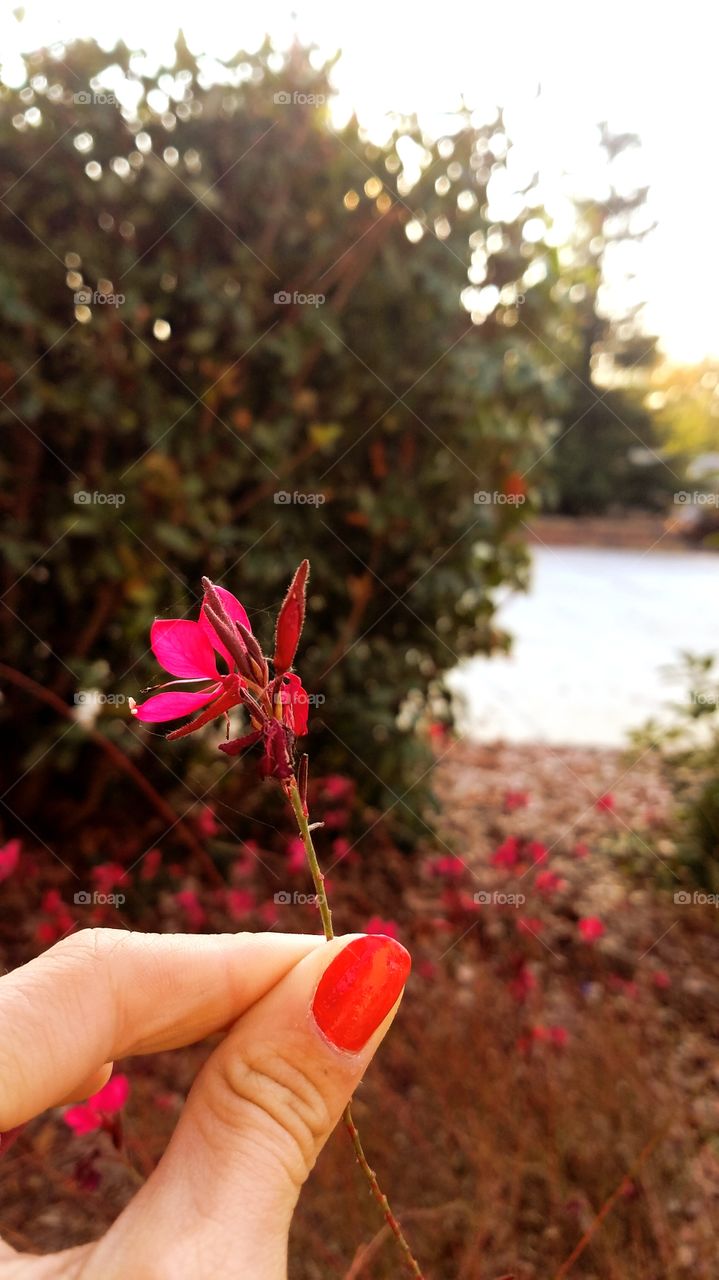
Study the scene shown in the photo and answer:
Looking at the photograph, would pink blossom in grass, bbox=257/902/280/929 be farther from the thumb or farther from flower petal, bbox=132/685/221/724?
flower petal, bbox=132/685/221/724

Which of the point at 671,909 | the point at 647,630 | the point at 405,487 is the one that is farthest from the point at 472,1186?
the point at 647,630

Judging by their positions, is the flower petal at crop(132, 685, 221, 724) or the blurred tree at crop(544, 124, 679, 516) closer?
the flower petal at crop(132, 685, 221, 724)

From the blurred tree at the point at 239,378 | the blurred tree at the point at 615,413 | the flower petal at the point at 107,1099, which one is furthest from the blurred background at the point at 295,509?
the blurred tree at the point at 615,413

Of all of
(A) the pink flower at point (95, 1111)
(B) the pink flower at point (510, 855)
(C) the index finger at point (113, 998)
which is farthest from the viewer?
(B) the pink flower at point (510, 855)

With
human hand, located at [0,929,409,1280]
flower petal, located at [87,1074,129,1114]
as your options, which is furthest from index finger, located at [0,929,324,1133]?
flower petal, located at [87,1074,129,1114]

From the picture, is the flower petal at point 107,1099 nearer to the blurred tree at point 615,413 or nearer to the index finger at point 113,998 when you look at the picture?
the index finger at point 113,998

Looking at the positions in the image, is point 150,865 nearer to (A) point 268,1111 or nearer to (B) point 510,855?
(B) point 510,855

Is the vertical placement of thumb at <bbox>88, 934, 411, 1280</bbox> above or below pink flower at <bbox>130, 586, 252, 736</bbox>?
below

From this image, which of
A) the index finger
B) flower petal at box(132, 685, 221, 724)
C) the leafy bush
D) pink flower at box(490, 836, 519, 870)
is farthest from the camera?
the leafy bush

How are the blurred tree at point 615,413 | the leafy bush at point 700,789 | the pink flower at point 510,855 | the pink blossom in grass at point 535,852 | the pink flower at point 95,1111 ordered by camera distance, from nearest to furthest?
the pink flower at point 95,1111 < the pink flower at point 510,855 < the pink blossom in grass at point 535,852 < the leafy bush at point 700,789 < the blurred tree at point 615,413
